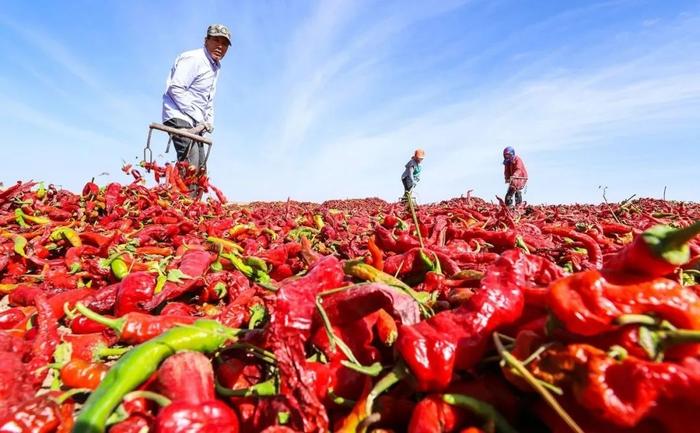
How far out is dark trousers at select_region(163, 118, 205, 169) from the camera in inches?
436

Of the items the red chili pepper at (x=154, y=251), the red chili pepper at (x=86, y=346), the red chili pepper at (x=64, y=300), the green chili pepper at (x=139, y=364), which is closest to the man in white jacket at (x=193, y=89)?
the red chili pepper at (x=154, y=251)

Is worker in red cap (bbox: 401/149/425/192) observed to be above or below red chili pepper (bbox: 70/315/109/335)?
above

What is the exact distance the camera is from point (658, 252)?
1393 millimetres

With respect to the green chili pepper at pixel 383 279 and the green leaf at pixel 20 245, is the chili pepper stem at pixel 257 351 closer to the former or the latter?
the green chili pepper at pixel 383 279

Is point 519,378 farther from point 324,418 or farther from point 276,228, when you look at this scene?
point 276,228

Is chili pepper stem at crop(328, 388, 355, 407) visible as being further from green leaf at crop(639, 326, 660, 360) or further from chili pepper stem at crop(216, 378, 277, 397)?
green leaf at crop(639, 326, 660, 360)

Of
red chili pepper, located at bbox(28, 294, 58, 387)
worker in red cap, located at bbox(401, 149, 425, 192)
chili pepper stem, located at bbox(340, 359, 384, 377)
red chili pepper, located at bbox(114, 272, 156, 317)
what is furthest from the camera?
worker in red cap, located at bbox(401, 149, 425, 192)

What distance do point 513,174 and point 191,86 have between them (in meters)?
12.4

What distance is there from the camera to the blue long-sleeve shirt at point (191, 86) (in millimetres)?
10828

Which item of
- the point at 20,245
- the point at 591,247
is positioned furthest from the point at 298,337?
the point at 20,245

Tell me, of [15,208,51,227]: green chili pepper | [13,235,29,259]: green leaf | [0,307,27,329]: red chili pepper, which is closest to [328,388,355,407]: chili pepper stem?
[0,307,27,329]: red chili pepper

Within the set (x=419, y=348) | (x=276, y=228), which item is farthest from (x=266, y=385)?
(x=276, y=228)

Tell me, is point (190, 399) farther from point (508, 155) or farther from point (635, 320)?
point (508, 155)

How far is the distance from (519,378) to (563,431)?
0.19 m
